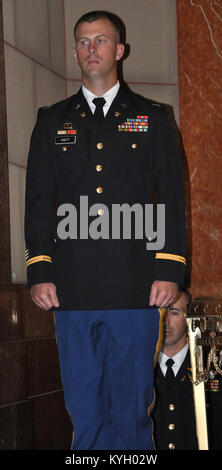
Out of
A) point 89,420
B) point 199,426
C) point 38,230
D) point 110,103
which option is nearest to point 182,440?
point 199,426

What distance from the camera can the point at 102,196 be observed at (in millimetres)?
2598

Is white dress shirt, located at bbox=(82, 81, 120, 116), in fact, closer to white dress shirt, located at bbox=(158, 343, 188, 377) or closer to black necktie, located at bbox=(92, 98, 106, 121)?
black necktie, located at bbox=(92, 98, 106, 121)

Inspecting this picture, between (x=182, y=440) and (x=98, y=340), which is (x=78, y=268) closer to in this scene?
(x=98, y=340)

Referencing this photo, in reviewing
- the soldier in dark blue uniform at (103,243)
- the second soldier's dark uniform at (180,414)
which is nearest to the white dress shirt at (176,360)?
the second soldier's dark uniform at (180,414)

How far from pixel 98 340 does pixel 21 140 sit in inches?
55.4

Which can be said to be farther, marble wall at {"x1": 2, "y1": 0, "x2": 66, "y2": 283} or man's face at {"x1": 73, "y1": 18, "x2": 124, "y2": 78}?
marble wall at {"x1": 2, "y1": 0, "x2": 66, "y2": 283}

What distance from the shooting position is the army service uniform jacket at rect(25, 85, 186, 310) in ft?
8.45

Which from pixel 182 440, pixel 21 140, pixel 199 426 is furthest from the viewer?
pixel 21 140

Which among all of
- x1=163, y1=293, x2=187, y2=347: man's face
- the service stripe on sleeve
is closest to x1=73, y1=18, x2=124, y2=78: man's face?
the service stripe on sleeve

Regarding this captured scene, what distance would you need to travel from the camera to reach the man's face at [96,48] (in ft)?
8.68

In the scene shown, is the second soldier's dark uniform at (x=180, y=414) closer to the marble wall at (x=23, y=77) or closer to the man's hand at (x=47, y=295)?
the marble wall at (x=23, y=77)

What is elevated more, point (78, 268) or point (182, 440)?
point (78, 268)

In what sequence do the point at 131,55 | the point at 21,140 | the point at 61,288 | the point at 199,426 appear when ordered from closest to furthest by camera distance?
1. the point at 61,288
2. the point at 199,426
3. the point at 21,140
4. the point at 131,55

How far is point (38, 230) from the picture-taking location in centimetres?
263
